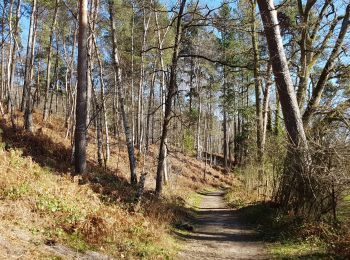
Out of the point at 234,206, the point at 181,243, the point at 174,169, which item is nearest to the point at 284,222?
the point at 181,243

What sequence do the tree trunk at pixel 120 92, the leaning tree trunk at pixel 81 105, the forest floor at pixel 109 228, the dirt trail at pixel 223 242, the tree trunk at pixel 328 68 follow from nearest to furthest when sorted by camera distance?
the forest floor at pixel 109 228, the dirt trail at pixel 223 242, the tree trunk at pixel 328 68, the leaning tree trunk at pixel 81 105, the tree trunk at pixel 120 92

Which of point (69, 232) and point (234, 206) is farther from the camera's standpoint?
point (234, 206)

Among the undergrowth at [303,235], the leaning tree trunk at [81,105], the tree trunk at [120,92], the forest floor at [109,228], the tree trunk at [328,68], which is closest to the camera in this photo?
the forest floor at [109,228]

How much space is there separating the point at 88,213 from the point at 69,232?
3.19 ft

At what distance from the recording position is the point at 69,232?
21.6 feet

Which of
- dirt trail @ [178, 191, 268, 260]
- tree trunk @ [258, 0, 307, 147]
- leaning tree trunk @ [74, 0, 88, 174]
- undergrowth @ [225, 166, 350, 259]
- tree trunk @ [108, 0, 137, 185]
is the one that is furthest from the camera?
tree trunk @ [108, 0, 137, 185]

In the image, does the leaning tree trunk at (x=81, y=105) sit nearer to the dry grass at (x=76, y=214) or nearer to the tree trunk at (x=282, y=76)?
the dry grass at (x=76, y=214)

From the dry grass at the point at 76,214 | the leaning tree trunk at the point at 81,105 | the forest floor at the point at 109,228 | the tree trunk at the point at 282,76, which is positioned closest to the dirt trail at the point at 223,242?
the forest floor at the point at 109,228

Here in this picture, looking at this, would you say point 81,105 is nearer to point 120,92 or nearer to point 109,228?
point 120,92

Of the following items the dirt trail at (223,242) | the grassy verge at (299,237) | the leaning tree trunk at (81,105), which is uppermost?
Result: the leaning tree trunk at (81,105)

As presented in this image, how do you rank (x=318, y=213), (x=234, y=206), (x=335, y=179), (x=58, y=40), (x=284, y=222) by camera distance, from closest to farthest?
(x=335, y=179)
(x=318, y=213)
(x=284, y=222)
(x=234, y=206)
(x=58, y=40)

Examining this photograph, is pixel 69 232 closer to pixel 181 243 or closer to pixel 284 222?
pixel 181 243

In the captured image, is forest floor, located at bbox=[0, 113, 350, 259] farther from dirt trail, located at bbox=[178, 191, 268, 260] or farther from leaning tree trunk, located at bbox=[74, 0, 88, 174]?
leaning tree trunk, located at bbox=[74, 0, 88, 174]

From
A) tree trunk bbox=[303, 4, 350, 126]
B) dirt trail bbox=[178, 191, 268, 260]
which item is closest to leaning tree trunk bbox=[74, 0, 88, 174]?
dirt trail bbox=[178, 191, 268, 260]
